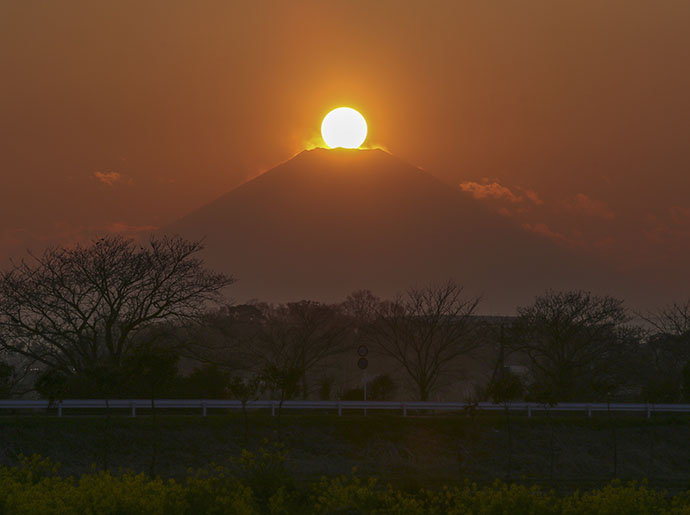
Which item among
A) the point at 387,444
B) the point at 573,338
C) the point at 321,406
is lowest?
the point at 387,444

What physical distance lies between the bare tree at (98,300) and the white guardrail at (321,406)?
334 cm

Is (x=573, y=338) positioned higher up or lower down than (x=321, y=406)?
higher up

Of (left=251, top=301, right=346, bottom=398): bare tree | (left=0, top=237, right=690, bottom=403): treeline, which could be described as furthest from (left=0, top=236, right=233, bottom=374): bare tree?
(left=251, top=301, right=346, bottom=398): bare tree

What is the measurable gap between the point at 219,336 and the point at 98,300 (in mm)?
36352

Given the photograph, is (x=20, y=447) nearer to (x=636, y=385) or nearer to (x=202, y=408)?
(x=202, y=408)

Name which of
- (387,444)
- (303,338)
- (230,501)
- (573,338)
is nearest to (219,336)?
(303,338)

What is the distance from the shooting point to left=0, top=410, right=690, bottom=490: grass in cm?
4169

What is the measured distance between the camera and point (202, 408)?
5056 centimetres

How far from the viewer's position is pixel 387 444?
4728 centimetres

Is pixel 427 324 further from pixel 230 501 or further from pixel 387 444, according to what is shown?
pixel 230 501

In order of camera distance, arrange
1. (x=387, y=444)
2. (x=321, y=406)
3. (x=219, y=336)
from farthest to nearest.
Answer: (x=219, y=336) < (x=321, y=406) < (x=387, y=444)

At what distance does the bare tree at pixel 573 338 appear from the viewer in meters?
69.0

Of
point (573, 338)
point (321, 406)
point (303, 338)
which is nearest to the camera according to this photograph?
point (321, 406)

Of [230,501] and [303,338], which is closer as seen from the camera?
[230,501]
